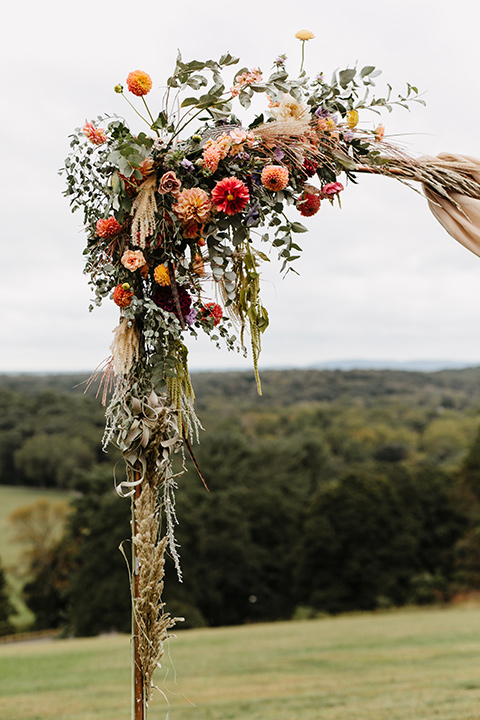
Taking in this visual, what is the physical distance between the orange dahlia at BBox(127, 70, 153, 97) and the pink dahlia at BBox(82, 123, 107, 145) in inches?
8.1

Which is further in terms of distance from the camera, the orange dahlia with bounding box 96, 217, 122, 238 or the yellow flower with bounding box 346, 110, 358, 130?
the yellow flower with bounding box 346, 110, 358, 130

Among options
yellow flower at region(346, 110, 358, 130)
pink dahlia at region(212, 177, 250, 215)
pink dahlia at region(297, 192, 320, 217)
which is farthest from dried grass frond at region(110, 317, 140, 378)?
yellow flower at region(346, 110, 358, 130)

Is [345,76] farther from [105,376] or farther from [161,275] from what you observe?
[105,376]

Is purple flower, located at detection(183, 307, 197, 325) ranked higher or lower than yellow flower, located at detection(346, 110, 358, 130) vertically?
lower

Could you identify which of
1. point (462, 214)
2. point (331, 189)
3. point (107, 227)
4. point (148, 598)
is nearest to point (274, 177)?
point (331, 189)

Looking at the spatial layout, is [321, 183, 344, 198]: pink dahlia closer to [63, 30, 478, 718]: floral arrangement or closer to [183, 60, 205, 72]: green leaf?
[63, 30, 478, 718]: floral arrangement

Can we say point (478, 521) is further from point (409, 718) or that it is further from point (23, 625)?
point (409, 718)

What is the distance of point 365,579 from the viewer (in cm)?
1998

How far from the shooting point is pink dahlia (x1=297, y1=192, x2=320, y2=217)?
268cm

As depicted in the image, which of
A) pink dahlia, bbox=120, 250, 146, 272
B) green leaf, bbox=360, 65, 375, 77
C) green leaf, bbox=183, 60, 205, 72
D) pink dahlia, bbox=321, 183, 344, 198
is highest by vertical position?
green leaf, bbox=360, 65, 375, 77

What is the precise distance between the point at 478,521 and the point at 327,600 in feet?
18.6

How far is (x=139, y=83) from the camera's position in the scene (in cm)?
246

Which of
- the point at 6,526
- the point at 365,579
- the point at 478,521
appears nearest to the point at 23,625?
the point at 6,526

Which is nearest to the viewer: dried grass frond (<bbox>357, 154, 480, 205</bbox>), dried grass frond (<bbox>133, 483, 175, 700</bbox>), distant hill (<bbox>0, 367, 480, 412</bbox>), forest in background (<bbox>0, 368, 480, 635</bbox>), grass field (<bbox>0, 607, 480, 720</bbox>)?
dried grass frond (<bbox>133, 483, 175, 700</bbox>)
